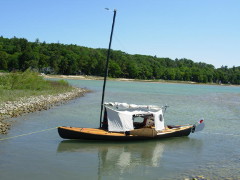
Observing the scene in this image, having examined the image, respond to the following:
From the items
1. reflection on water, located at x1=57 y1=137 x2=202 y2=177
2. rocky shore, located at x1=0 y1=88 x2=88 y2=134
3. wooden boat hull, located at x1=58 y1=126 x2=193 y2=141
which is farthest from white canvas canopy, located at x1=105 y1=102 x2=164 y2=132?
rocky shore, located at x1=0 y1=88 x2=88 y2=134

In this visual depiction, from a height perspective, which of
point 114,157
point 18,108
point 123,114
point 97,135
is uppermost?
point 123,114

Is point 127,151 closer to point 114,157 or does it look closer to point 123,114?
point 114,157

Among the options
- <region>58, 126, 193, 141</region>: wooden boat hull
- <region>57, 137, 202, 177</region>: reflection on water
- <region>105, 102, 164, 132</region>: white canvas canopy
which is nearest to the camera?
<region>57, 137, 202, 177</region>: reflection on water

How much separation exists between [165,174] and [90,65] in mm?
158266

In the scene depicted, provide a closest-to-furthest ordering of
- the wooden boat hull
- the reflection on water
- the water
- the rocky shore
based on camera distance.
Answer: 1. the water
2. the reflection on water
3. the wooden boat hull
4. the rocky shore

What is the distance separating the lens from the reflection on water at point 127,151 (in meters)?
15.2

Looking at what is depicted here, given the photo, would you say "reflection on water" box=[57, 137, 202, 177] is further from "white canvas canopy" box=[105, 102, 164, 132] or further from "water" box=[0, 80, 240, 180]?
"white canvas canopy" box=[105, 102, 164, 132]

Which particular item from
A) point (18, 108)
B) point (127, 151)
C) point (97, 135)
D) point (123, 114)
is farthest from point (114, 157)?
point (18, 108)

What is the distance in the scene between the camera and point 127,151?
18.1 meters

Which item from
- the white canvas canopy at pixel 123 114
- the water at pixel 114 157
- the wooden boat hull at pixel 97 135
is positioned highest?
the white canvas canopy at pixel 123 114

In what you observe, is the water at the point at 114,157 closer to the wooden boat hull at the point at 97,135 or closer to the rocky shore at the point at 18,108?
the wooden boat hull at the point at 97,135

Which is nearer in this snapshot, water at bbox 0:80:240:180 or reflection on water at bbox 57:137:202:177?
water at bbox 0:80:240:180

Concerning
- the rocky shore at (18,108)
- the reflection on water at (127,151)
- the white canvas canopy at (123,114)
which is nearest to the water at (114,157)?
the reflection on water at (127,151)

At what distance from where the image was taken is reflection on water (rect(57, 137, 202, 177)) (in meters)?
15.2
